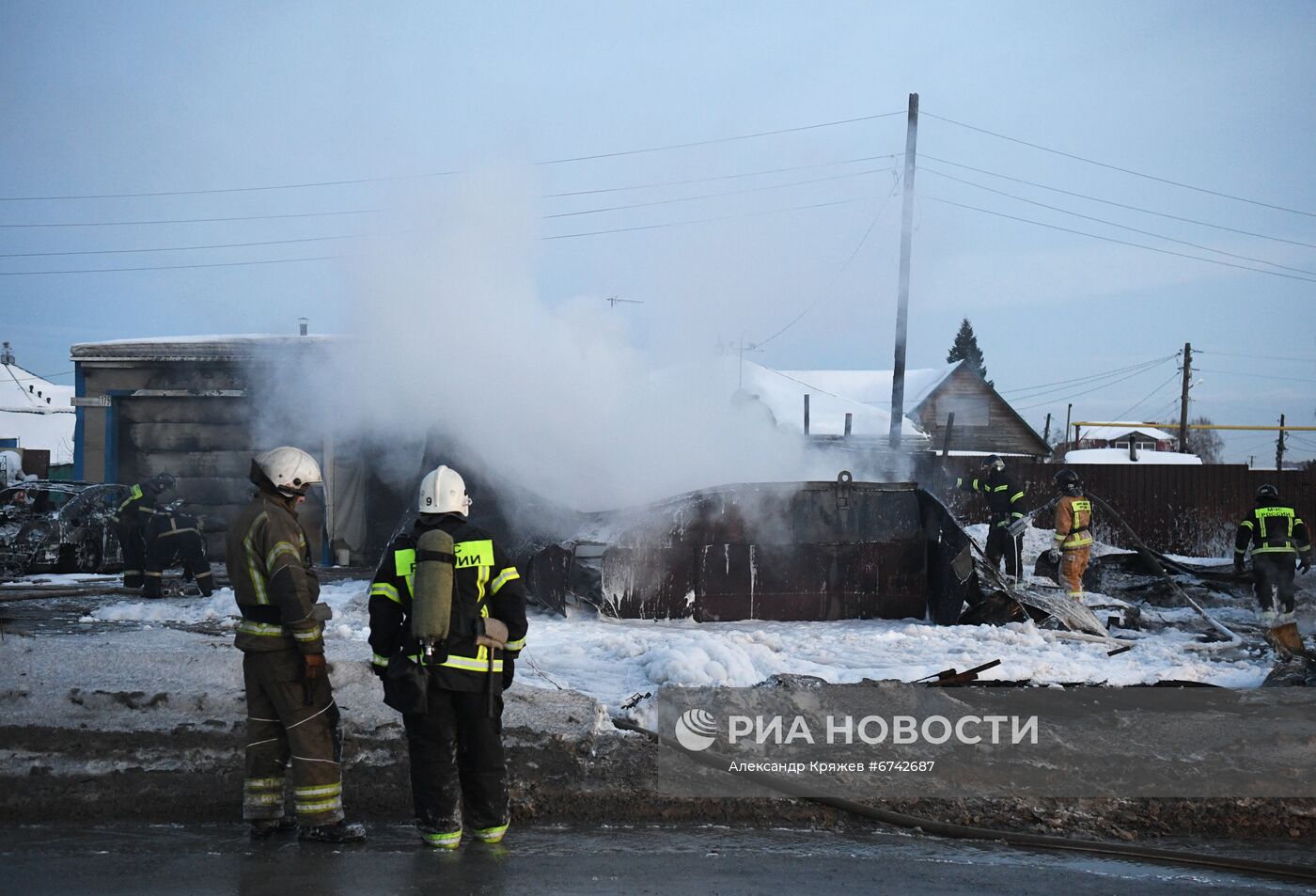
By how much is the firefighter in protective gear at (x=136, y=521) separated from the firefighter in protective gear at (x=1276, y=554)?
1163cm

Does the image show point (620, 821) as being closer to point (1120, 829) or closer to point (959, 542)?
point (1120, 829)

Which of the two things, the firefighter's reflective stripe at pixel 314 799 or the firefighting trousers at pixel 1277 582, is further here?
the firefighting trousers at pixel 1277 582

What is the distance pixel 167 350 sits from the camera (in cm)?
1473

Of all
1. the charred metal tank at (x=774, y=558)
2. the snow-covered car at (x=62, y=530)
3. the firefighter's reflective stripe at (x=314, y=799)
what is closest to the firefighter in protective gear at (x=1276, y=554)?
the charred metal tank at (x=774, y=558)

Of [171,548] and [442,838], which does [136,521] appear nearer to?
[171,548]

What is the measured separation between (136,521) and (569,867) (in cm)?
882

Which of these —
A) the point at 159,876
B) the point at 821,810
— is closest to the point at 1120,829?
the point at 821,810

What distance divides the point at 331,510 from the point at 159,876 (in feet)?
36.2

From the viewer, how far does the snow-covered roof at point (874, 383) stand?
3931 cm

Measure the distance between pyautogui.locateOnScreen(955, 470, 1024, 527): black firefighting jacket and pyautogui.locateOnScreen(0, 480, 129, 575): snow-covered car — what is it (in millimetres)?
11245

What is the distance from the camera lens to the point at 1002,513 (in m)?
12.0

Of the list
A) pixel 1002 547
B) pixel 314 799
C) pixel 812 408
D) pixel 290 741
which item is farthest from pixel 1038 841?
pixel 812 408

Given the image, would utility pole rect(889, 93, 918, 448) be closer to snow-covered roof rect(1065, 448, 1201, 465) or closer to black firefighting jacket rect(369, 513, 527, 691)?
black firefighting jacket rect(369, 513, 527, 691)

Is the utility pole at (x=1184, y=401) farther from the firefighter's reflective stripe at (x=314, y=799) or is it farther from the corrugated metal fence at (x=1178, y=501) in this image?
the firefighter's reflective stripe at (x=314, y=799)
